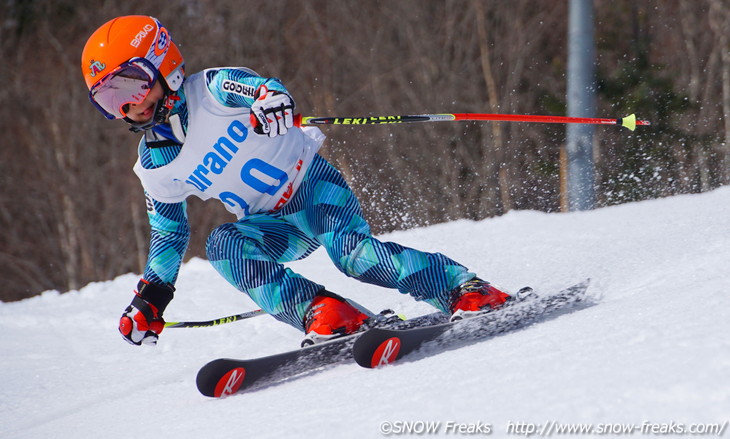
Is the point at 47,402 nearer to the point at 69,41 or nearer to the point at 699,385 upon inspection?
the point at 699,385

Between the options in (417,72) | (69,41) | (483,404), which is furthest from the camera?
(69,41)

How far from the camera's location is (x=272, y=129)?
258cm

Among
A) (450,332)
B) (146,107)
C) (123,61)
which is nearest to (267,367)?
(450,332)

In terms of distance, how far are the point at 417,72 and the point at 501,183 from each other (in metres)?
3.06

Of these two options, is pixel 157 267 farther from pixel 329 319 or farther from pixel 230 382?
pixel 329 319

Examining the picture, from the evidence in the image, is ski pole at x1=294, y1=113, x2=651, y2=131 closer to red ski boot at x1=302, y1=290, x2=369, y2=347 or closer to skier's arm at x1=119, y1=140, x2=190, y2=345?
skier's arm at x1=119, y1=140, x2=190, y2=345

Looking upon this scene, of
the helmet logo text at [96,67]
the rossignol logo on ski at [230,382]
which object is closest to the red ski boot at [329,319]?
the rossignol logo on ski at [230,382]

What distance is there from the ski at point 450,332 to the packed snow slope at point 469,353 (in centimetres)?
8

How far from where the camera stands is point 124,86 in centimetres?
273

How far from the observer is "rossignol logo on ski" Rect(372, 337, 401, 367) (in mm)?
2447

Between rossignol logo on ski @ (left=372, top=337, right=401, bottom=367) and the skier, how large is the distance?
299 mm

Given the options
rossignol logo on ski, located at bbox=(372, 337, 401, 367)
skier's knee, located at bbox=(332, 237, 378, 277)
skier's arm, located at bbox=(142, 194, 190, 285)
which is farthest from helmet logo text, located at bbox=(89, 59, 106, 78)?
rossignol logo on ski, located at bbox=(372, 337, 401, 367)

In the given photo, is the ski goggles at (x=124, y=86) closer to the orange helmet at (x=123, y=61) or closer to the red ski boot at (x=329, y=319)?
the orange helmet at (x=123, y=61)

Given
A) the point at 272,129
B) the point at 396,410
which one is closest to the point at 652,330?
the point at 396,410
